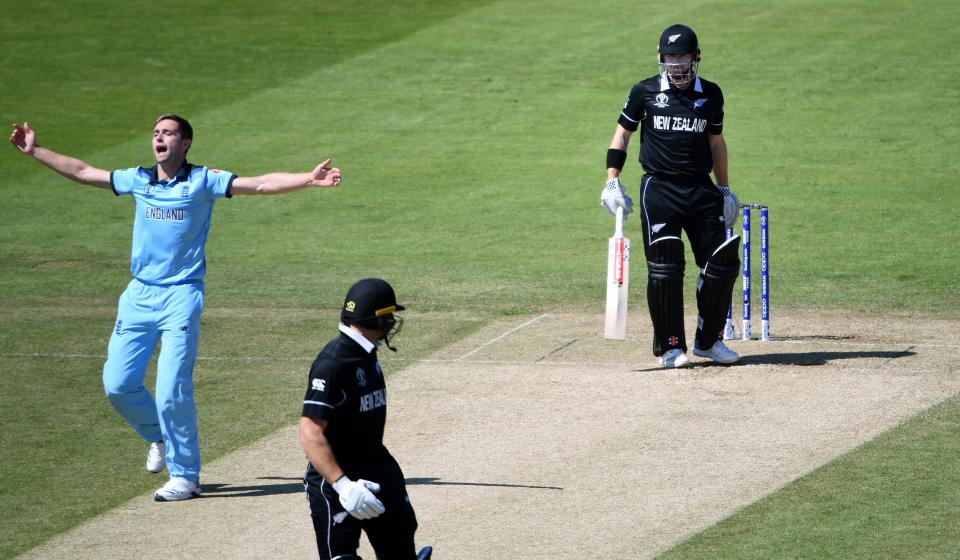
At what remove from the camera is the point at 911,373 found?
36.5 ft

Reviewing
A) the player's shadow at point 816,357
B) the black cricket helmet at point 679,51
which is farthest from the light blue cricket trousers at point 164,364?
the player's shadow at point 816,357

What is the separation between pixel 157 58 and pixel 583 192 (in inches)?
407

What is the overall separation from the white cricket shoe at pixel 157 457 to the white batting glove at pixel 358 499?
→ 3313mm

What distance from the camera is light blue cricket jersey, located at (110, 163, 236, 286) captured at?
899 cm

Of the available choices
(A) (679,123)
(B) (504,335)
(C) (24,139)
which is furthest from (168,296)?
(B) (504,335)

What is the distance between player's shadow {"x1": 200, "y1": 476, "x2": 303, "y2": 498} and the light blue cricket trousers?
0.45 ft

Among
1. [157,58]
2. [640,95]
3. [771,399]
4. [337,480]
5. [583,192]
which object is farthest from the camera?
[157,58]

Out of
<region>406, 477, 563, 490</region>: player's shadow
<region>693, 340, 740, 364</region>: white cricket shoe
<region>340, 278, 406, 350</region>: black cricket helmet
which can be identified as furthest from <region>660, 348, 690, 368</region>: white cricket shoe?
<region>340, 278, 406, 350</region>: black cricket helmet

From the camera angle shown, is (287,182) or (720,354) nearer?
(287,182)

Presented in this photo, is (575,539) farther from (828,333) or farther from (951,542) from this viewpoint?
(828,333)

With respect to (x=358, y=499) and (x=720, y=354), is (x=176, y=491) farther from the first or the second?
(x=720, y=354)

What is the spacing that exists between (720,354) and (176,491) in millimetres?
4839

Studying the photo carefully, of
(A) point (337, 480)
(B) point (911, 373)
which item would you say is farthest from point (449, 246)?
(A) point (337, 480)

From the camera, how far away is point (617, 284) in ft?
38.9
